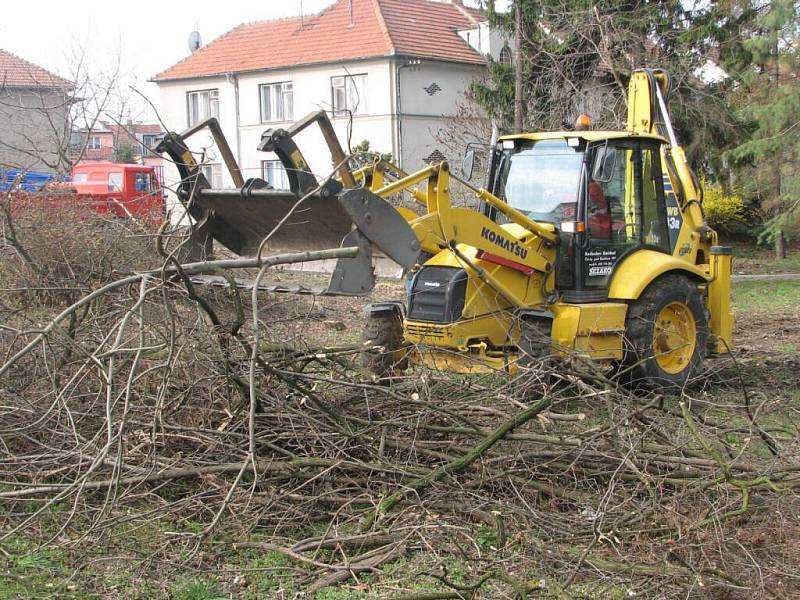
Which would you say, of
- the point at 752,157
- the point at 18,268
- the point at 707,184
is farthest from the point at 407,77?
the point at 18,268

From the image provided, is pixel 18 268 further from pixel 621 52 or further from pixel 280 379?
pixel 621 52

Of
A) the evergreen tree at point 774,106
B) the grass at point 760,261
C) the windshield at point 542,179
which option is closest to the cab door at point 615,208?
the windshield at point 542,179

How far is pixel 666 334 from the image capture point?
880cm

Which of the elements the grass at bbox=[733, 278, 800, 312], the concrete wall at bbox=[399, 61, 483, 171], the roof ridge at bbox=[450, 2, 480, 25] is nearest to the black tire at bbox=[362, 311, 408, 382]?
the grass at bbox=[733, 278, 800, 312]

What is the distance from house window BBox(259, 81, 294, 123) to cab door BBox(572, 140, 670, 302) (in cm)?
2481

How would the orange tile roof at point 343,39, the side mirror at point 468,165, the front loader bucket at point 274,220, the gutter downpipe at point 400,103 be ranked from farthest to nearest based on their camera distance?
the orange tile roof at point 343,39 < the gutter downpipe at point 400,103 < the side mirror at point 468,165 < the front loader bucket at point 274,220

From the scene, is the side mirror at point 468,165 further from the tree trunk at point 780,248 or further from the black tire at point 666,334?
the tree trunk at point 780,248

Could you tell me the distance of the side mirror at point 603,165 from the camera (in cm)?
820

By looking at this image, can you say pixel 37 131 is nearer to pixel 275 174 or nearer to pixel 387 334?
pixel 387 334

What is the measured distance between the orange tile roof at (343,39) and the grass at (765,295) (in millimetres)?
13153

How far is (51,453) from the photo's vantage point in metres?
5.81

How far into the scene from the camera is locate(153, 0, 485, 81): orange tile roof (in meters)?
30.4

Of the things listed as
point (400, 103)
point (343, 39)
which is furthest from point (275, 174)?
point (343, 39)

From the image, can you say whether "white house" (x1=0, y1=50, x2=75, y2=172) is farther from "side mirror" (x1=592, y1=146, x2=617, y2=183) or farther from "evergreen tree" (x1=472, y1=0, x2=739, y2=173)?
"evergreen tree" (x1=472, y1=0, x2=739, y2=173)
